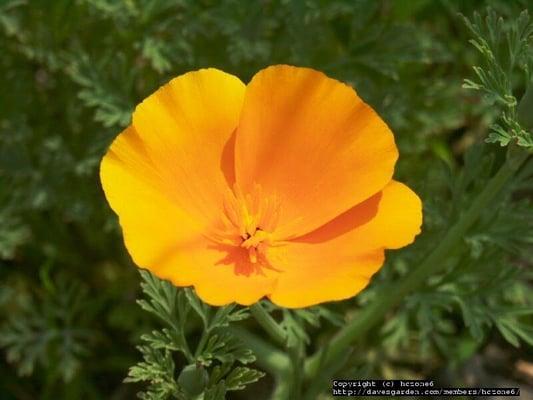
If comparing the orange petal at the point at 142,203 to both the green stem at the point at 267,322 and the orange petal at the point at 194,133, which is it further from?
the green stem at the point at 267,322

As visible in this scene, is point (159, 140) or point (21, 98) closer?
point (159, 140)

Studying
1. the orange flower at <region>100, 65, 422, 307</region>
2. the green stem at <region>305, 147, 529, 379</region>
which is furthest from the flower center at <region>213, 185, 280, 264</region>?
the green stem at <region>305, 147, 529, 379</region>

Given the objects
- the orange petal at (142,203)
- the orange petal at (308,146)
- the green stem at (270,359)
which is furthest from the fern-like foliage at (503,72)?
the green stem at (270,359)

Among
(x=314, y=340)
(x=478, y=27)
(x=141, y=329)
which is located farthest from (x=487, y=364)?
(x=478, y=27)

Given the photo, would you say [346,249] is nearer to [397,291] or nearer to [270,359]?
[397,291]

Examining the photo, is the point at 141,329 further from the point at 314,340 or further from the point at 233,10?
the point at 233,10

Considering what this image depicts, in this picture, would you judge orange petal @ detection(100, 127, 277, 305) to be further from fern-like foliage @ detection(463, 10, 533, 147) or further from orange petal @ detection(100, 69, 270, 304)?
fern-like foliage @ detection(463, 10, 533, 147)
